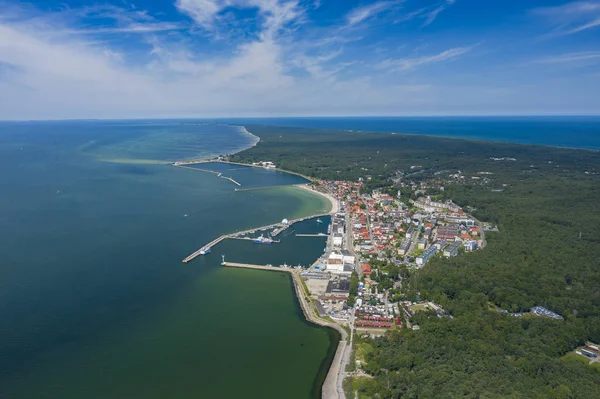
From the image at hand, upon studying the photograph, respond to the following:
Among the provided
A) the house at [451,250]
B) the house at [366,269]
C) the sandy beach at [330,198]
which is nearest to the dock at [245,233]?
the sandy beach at [330,198]

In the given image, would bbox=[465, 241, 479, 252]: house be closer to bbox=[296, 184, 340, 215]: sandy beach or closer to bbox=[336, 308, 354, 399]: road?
bbox=[296, 184, 340, 215]: sandy beach

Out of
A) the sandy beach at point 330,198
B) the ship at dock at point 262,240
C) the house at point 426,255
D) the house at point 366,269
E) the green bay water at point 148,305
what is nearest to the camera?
the green bay water at point 148,305

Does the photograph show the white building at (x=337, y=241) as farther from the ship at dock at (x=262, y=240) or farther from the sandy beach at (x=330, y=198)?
the sandy beach at (x=330, y=198)

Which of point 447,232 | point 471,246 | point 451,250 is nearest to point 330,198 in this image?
point 447,232

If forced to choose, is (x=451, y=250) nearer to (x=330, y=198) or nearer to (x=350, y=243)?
(x=350, y=243)

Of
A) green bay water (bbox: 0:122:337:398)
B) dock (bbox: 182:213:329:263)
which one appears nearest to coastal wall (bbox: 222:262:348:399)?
green bay water (bbox: 0:122:337:398)

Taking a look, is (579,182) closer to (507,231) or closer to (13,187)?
(507,231)
